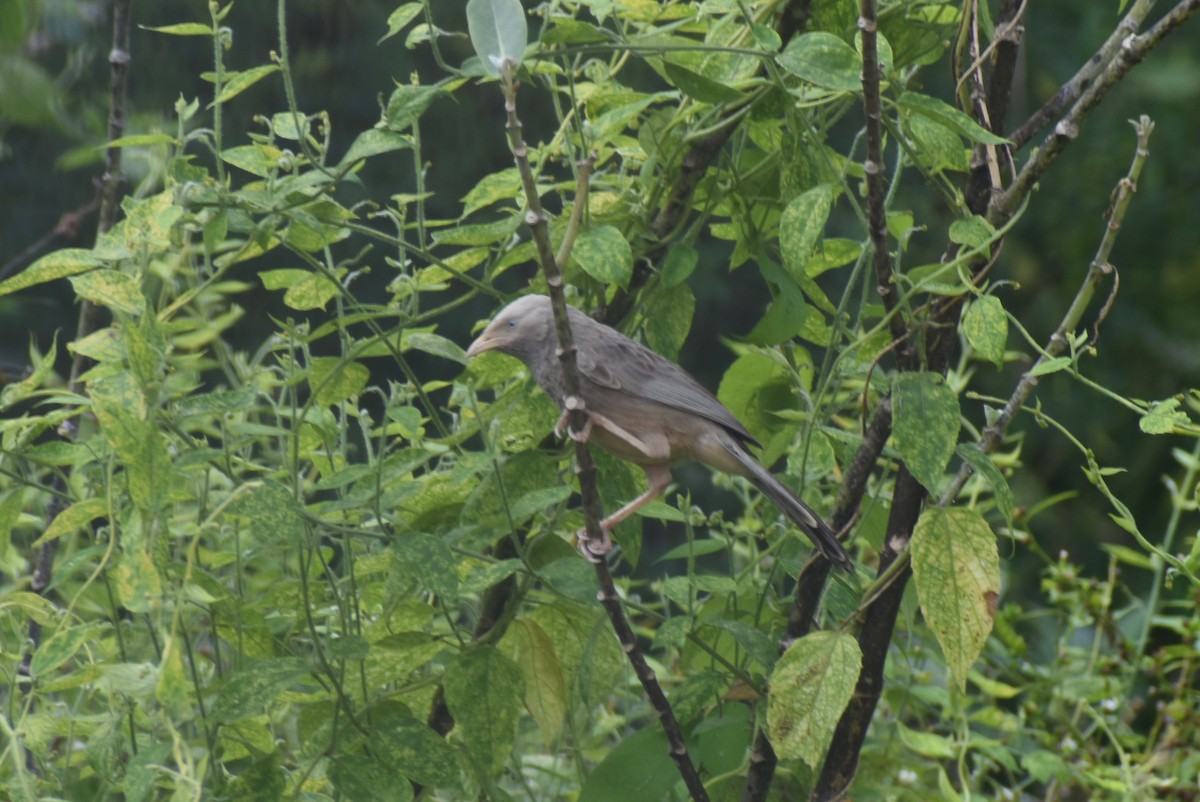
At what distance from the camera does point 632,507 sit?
87.0 inches

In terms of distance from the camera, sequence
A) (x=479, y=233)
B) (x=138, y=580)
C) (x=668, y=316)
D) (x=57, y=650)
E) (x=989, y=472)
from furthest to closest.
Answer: (x=668, y=316)
(x=479, y=233)
(x=989, y=472)
(x=57, y=650)
(x=138, y=580)

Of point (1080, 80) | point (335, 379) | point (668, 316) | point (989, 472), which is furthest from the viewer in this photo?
point (668, 316)

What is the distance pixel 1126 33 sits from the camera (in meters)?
1.91

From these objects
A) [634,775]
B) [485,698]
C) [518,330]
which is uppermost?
[518,330]

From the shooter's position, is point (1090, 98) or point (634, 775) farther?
point (634, 775)

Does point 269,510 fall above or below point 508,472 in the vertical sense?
above

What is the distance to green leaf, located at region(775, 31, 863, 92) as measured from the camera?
175 centimetres

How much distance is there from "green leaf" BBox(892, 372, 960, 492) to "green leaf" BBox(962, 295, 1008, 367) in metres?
0.07

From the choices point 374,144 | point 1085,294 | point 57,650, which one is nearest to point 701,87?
point 374,144

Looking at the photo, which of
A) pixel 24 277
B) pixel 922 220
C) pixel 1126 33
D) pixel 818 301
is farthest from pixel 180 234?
pixel 922 220

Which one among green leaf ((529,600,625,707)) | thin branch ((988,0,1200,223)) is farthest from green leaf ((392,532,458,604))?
thin branch ((988,0,1200,223))

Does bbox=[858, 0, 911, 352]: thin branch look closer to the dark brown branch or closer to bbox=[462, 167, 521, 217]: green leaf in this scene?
the dark brown branch

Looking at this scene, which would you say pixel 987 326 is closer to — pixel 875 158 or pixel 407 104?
pixel 875 158

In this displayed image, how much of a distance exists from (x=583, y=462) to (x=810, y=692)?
0.41 meters
